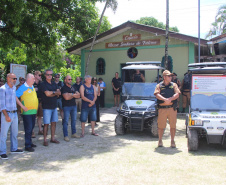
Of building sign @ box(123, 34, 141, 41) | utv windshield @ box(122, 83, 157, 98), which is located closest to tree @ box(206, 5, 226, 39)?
building sign @ box(123, 34, 141, 41)

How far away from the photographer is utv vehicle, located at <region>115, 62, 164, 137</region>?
24.5 feet

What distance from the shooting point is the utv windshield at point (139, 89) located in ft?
27.6

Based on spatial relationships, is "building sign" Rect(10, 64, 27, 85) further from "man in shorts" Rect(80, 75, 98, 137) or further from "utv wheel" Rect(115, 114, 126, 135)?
"utv wheel" Rect(115, 114, 126, 135)

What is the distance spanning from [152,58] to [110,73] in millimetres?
2875

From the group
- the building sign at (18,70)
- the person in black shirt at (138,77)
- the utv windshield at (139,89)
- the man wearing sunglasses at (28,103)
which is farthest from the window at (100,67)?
the man wearing sunglasses at (28,103)

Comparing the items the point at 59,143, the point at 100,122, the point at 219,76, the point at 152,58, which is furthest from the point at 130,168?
the point at 152,58

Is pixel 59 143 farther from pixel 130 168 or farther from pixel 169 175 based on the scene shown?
pixel 169 175

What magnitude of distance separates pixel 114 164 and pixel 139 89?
152 inches

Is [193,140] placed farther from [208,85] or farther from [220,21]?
[220,21]

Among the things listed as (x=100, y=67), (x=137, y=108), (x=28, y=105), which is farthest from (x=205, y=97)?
(x=100, y=67)

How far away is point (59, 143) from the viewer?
273 inches

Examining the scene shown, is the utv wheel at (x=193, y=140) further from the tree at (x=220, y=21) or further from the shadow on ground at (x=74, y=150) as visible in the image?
the tree at (x=220, y=21)

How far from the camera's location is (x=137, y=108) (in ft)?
25.1

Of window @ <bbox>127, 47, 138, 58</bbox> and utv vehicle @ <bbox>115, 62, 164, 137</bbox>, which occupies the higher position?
window @ <bbox>127, 47, 138, 58</bbox>
